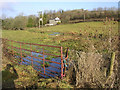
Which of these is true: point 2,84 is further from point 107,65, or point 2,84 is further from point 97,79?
point 107,65

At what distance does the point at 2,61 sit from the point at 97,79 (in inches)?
241

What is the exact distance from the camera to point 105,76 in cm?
369

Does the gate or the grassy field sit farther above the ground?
the grassy field

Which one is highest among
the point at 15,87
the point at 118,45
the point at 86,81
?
the point at 118,45

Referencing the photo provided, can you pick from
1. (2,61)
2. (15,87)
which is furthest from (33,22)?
(15,87)

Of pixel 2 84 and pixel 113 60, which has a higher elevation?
pixel 113 60

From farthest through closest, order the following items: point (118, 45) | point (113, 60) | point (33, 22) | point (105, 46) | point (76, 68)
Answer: point (33, 22) → point (105, 46) → point (118, 45) → point (76, 68) → point (113, 60)

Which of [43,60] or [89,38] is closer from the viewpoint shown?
[43,60]

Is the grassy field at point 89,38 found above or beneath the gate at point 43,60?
above

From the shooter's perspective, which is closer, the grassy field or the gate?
the gate

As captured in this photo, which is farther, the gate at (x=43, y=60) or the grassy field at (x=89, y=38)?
the grassy field at (x=89, y=38)

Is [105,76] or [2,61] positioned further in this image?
[2,61]

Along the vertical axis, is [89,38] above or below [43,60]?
above

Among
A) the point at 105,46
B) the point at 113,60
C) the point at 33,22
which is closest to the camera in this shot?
the point at 113,60
